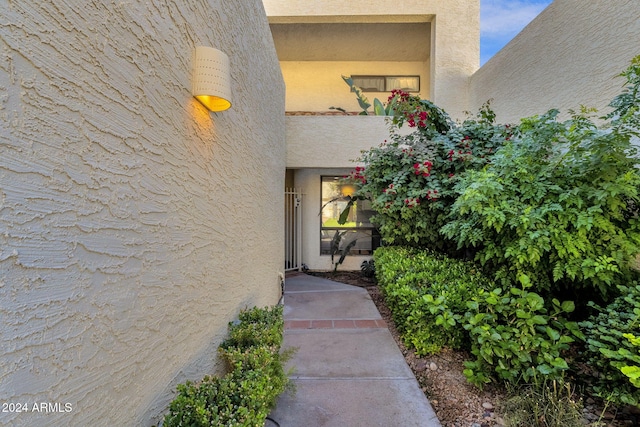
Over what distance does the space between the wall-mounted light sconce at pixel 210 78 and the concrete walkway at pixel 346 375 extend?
2692 mm

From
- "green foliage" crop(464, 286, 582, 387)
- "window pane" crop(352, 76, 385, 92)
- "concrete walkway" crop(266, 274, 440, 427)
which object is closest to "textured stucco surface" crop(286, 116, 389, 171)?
"window pane" crop(352, 76, 385, 92)

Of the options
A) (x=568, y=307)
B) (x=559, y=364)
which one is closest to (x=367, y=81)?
(x=568, y=307)

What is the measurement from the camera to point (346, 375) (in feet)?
11.3

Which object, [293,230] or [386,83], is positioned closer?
[293,230]

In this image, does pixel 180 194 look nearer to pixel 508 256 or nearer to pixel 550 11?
pixel 508 256

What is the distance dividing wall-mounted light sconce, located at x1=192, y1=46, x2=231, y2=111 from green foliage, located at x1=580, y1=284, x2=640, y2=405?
3.55m

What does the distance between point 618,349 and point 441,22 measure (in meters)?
8.44

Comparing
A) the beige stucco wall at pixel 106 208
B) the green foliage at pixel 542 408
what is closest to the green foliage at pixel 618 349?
the green foliage at pixel 542 408

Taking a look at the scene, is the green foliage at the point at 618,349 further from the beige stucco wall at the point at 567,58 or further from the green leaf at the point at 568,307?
the beige stucco wall at the point at 567,58

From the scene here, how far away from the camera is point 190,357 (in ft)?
6.38

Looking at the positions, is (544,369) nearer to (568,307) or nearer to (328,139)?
(568,307)

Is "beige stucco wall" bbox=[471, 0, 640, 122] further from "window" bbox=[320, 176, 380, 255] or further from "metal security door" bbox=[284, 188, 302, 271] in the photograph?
"metal security door" bbox=[284, 188, 302, 271]

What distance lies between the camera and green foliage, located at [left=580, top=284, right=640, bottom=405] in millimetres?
2365

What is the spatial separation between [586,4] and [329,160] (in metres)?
5.45
